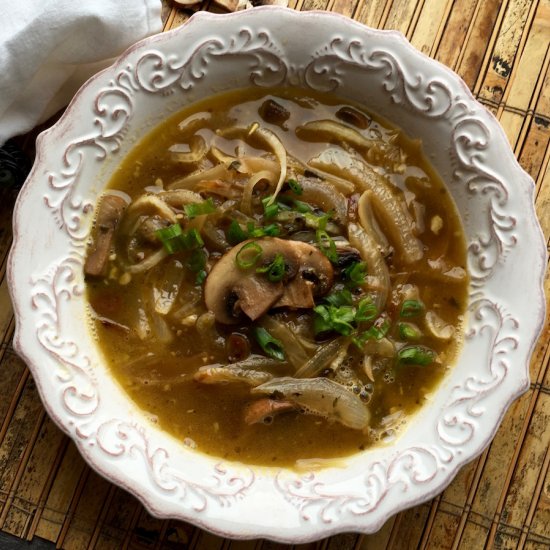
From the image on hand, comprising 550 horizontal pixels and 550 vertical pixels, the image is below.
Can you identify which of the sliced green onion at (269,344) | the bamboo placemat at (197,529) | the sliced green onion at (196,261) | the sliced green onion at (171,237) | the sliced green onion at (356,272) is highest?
the sliced green onion at (356,272)

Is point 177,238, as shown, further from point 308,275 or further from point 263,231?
point 308,275

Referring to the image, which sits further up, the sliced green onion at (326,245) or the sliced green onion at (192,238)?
the sliced green onion at (326,245)

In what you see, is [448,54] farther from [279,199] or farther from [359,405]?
[359,405]

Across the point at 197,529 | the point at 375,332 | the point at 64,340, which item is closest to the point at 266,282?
the point at 375,332

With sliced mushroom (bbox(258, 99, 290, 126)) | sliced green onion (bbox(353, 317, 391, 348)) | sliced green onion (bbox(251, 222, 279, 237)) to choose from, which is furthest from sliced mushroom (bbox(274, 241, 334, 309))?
sliced mushroom (bbox(258, 99, 290, 126))

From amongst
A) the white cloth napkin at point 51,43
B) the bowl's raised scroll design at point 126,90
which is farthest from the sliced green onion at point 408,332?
the white cloth napkin at point 51,43

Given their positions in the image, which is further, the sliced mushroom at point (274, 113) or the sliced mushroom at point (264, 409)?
the sliced mushroom at point (274, 113)

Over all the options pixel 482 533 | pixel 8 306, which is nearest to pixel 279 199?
pixel 8 306

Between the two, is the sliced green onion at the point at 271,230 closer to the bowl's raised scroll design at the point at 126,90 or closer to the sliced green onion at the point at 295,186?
the sliced green onion at the point at 295,186
